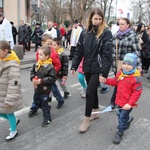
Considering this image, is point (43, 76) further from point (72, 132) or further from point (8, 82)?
point (72, 132)

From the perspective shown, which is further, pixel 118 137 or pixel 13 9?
pixel 13 9

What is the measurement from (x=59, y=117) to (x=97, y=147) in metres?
1.21

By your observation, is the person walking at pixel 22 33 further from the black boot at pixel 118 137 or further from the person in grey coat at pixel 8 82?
the black boot at pixel 118 137

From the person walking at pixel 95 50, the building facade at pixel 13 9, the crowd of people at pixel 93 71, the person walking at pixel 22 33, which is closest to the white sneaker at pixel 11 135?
the crowd of people at pixel 93 71

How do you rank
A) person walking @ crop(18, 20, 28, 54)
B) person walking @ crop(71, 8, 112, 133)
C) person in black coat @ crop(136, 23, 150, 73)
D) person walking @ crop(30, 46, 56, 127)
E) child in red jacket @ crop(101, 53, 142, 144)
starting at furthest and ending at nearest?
person walking @ crop(18, 20, 28, 54) < person in black coat @ crop(136, 23, 150, 73) < person walking @ crop(30, 46, 56, 127) < person walking @ crop(71, 8, 112, 133) < child in red jacket @ crop(101, 53, 142, 144)

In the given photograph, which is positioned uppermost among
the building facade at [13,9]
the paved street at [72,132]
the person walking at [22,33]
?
the building facade at [13,9]

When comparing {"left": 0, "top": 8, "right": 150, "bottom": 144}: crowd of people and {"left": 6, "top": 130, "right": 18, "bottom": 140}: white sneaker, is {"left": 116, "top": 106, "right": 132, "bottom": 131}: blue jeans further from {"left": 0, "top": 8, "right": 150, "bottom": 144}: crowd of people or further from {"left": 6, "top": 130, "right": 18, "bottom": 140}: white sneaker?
{"left": 6, "top": 130, "right": 18, "bottom": 140}: white sneaker

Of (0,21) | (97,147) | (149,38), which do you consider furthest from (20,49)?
(97,147)

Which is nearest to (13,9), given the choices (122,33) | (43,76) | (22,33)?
(22,33)

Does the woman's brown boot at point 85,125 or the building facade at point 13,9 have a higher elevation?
the building facade at point 13,9

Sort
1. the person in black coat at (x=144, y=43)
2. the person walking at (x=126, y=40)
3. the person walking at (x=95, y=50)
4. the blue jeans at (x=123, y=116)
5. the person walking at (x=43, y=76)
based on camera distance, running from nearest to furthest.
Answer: the blue jeans at (x=123, y=116) → the person walking at (x=95, y=50) → the person walking at (x=43, y=76) → the person walking at (x=126, y=40) → the person in black coat at (x=144, y=43)

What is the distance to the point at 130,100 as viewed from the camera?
3326mm

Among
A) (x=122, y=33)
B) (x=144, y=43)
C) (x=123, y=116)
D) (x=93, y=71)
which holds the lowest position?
(x=123, y=116)

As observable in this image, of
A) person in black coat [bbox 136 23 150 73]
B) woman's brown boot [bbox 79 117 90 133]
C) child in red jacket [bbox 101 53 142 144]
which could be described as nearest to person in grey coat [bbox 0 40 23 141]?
woman's brown boot [bbox 79 117 90 133]
